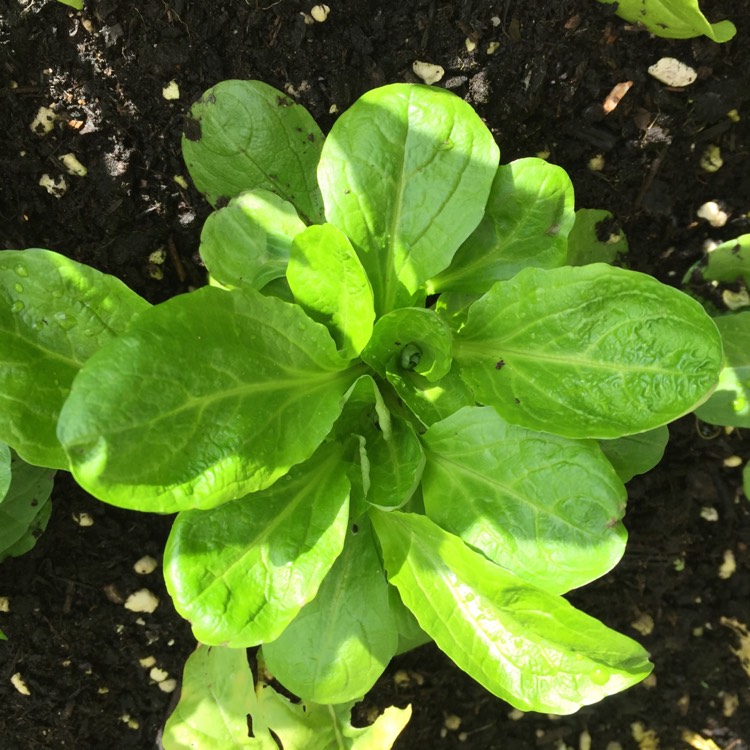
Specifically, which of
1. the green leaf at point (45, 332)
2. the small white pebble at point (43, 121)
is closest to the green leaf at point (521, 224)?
the green leaf at point (45, 332)

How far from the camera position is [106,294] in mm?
896

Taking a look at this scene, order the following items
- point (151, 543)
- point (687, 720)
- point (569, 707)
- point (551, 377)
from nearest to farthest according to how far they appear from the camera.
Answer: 1. point (569, 707)
2. point (551, 377)
3. point (151, 543)
4. point (687, 720)

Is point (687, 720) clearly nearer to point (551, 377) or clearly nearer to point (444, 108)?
point (551, 377)

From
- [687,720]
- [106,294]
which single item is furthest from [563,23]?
[687,720]

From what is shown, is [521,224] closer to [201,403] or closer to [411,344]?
[411,344]

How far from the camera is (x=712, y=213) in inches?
54.4

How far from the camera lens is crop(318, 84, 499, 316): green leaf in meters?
0.98

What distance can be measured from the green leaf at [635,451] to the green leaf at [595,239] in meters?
0.33

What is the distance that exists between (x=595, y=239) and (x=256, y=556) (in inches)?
31.4

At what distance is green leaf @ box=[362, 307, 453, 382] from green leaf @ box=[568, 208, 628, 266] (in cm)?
42

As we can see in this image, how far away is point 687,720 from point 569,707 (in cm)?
95

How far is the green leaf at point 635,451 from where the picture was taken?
112 centimetres

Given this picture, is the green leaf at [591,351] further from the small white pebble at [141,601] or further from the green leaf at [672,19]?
the small white pebble at [141,601]

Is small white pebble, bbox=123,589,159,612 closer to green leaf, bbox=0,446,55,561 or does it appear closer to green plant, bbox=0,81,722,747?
green leaf, bbox=0,446,55,561
